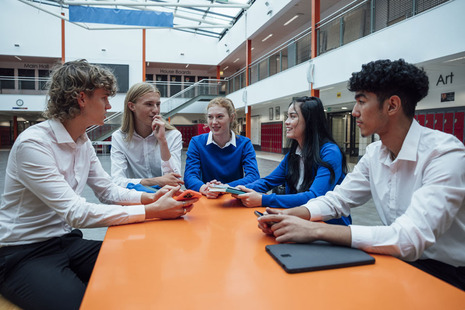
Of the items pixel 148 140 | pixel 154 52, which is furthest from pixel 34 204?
pixel 154 52

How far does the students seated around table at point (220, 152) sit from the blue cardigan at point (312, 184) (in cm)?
38

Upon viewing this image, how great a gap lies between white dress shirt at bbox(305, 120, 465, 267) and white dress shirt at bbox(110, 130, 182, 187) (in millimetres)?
1590

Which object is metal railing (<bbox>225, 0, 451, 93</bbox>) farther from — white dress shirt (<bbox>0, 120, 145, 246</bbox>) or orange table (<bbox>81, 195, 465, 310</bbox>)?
white dress shirt (<bbox>0, 120, 145, 246</bbox>)

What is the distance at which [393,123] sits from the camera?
134 cm

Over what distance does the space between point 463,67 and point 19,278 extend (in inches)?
337

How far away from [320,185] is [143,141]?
1634mm

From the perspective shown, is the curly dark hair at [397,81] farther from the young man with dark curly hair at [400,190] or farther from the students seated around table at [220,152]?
the students seated around table at [220,152]

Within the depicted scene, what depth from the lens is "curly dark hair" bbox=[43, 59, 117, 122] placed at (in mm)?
1475

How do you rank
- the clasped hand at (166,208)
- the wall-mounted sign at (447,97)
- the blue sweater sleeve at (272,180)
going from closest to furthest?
the clasped hand at (166,208)
the blue sweater sleeve at (272,180)
the wall-mounted sign at (447,97)

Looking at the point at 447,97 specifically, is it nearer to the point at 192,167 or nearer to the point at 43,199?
the point at 192,167

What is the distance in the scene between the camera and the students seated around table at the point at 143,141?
8.48ft

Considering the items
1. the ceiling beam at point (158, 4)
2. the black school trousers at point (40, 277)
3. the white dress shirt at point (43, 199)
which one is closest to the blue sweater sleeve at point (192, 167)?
the white dress shirt at point (43, 199)

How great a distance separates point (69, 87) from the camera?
4.83ft

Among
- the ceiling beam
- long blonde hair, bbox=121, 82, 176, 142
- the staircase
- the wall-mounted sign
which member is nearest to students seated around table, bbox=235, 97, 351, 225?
long blonde hair, bbox=121, 82, 176, 142
